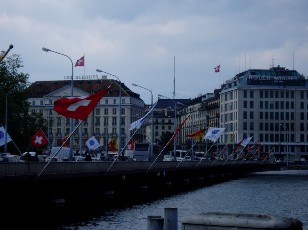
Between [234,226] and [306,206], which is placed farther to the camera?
[306,206]

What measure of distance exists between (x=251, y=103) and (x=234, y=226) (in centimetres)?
17497

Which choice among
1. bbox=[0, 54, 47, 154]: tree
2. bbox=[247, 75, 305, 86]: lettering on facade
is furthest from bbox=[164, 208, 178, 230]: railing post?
bbox=[247, 75, 305, 86]: lettering on facade

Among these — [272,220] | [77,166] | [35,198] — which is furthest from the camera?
[77,166]

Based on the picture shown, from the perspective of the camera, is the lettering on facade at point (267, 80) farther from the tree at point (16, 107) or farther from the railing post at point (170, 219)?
the railing post at point (170, 219)

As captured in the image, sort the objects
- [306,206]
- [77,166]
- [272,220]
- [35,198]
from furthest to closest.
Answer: [306,206] → [77,166] → [35,198] → [272,220]

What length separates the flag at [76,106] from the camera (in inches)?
1404

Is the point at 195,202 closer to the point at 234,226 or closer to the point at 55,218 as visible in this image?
the point at 55,218

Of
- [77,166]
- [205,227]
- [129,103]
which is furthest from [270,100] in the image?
[205,227]

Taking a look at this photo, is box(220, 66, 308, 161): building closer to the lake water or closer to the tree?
the tree

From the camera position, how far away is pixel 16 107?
106562mm

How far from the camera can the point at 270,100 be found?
183 metres

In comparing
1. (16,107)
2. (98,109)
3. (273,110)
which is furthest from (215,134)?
(98,109)

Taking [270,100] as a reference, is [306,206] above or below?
below

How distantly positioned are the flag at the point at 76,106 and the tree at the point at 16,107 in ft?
219
